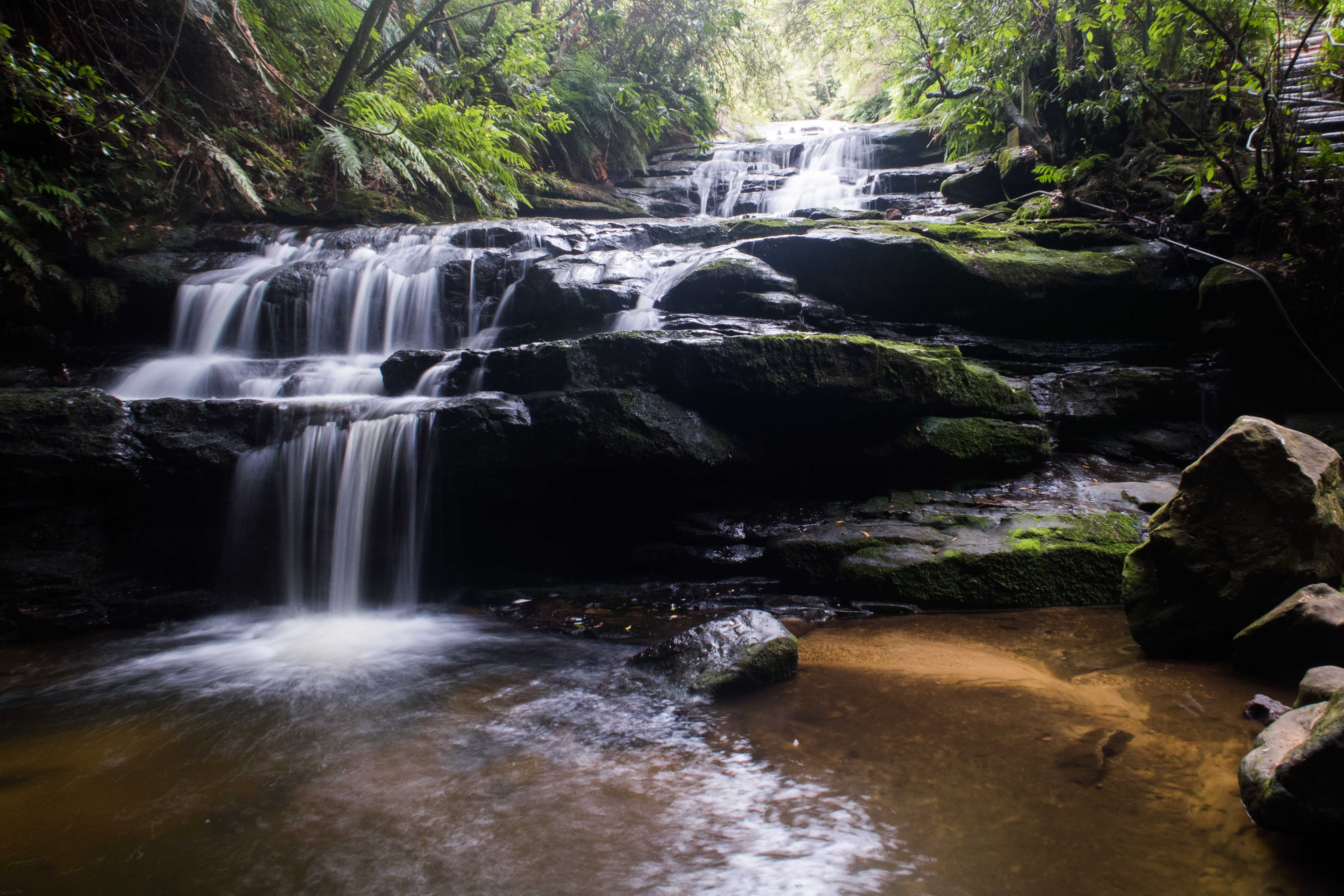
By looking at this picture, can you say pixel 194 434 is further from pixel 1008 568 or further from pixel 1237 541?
pixel 1237 541

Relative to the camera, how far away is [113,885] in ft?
5.36

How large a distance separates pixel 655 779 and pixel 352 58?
9714 mm

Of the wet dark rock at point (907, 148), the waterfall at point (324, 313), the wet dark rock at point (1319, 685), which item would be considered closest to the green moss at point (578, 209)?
the waterfall at point (324, 313)

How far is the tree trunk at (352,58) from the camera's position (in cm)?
795

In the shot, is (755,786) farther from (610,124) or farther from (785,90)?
(785,90)

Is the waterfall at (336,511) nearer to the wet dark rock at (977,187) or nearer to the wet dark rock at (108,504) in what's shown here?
the wet dark rock at (108,504)

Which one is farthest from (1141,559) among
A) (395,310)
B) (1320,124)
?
(1320,124)

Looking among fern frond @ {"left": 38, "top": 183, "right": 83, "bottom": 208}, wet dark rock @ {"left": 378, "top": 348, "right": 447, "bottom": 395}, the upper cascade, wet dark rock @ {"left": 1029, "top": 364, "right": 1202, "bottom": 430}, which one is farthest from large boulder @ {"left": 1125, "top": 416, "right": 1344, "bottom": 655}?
fern frond @ {"left": 38, "top": 183, "right": 83, "bottom": 208}

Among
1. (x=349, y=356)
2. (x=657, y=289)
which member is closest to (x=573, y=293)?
(x=657, y=289)

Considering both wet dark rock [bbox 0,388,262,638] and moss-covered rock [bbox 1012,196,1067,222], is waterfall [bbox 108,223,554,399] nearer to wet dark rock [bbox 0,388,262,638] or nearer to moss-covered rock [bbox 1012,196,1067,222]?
wet dark rock [bbox 0,388,262,638]

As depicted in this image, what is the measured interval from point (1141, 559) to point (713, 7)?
46.5 feet

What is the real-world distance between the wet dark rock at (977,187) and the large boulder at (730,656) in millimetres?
8472

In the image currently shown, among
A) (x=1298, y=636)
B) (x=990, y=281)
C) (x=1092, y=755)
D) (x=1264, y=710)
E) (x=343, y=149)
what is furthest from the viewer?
(x=343, y=149)

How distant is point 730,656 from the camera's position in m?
2.90
